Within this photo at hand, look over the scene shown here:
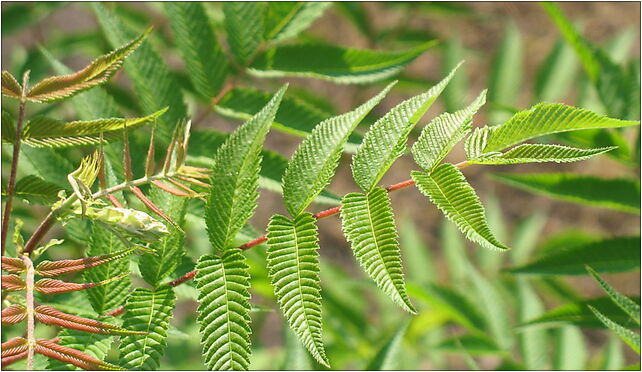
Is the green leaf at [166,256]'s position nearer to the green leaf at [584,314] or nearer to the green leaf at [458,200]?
the green leaf at [458,200]

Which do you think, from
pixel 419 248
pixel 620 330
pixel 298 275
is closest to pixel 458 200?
pixel 298 275

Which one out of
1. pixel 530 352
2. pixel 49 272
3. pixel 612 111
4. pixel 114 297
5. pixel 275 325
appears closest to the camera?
pixel 49 272

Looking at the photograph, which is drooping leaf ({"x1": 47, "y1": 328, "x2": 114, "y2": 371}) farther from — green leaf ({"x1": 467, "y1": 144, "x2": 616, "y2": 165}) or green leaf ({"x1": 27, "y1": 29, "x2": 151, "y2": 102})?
green leaf ({"x1": 467, "y1": 144, "x2": 616, "y2": 165})

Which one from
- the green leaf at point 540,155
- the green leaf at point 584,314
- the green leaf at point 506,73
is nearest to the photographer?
the green leaf at point 540,155

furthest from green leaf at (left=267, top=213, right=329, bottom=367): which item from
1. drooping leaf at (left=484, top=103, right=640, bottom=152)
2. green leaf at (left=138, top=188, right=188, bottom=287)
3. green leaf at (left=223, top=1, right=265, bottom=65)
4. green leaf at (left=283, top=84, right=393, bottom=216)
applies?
green leaf at (left=223, top=1, right=265, bottom=65)

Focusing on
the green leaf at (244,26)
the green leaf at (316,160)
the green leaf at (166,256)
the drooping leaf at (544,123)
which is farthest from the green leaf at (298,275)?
the green leaf at (244,26)

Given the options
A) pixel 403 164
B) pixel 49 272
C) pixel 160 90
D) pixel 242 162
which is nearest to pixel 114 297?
pixel 49 272

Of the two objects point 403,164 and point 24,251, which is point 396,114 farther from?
point 403,164
